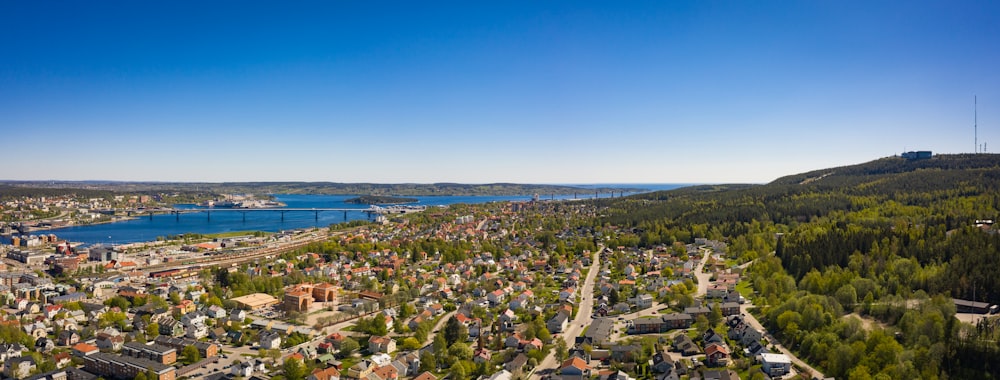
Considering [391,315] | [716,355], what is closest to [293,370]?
[391,315]

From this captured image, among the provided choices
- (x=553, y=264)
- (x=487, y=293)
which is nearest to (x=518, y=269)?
(x=553, y=264)

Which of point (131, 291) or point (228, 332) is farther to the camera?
point (131, 291)

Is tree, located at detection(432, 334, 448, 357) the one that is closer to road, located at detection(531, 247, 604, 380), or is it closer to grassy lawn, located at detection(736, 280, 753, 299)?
road, located at detection(531, 247, 604, 380)

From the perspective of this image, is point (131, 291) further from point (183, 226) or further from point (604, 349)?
point (183, 226)

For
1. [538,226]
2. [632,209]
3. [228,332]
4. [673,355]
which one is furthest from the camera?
[632,209]

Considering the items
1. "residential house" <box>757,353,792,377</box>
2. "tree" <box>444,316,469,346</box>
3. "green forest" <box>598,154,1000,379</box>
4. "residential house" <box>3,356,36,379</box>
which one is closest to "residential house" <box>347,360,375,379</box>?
"tree" <box>444,316,469,346</box>

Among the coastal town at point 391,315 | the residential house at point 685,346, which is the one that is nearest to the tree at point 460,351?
the coastal town at point 391,315
